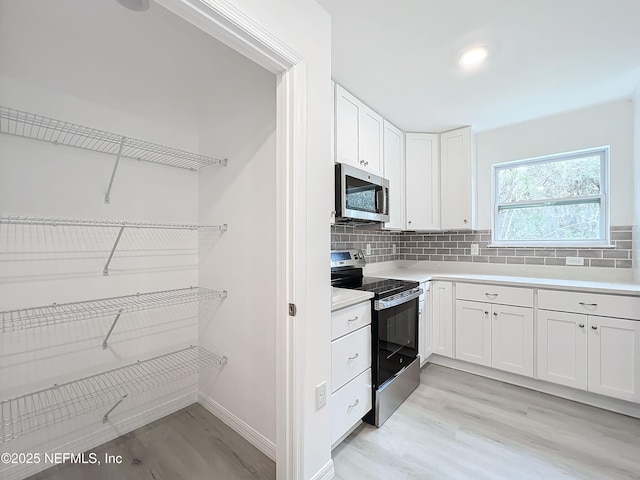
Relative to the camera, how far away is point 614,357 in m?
2.02

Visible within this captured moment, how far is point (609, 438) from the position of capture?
5.84 feet

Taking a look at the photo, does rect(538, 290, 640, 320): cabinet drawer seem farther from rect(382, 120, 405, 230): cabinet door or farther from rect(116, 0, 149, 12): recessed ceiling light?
rect(116, 0, 149, 12): recessed ceiling light

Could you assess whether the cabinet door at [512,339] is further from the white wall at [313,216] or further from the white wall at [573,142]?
the white wall at [313,216]

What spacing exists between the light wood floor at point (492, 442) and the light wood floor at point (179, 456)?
542 millimetres

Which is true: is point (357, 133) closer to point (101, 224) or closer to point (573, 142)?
point (101, 224)

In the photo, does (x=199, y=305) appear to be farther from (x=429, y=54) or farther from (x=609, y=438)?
(x=609, y=438)

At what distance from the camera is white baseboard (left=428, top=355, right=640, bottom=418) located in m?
2.04

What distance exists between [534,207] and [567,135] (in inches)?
27.9

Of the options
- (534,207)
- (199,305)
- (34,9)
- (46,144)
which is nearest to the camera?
(34,9)

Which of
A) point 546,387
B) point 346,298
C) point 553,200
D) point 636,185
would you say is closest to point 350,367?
point 346,298

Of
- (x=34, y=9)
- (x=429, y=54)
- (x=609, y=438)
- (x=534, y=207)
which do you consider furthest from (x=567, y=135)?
(x=34, y=9)

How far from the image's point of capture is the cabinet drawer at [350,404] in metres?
1.57

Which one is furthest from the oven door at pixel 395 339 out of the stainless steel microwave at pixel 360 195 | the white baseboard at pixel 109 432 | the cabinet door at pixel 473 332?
the white baseboard at pixel 109 432

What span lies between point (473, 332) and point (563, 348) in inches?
25.0
